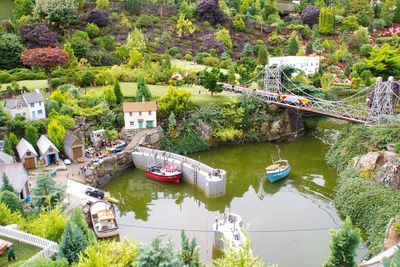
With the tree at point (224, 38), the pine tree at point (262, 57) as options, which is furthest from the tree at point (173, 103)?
the tree at point (224, 38)

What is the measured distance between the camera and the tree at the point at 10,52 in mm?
50156

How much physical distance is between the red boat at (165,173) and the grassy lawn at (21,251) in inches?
580

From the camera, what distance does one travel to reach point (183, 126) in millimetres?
40156

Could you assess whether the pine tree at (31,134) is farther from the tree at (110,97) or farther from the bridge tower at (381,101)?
the bridge tower at (381,101)

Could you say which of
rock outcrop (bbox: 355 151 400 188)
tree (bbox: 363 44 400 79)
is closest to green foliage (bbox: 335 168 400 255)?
rock outcrop (bbox: 355 151 400 188)

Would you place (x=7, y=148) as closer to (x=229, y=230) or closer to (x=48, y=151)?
(x=48, y=151)

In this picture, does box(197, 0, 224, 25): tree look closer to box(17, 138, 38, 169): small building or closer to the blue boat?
the blue boat

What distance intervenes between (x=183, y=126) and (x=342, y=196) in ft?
50.7

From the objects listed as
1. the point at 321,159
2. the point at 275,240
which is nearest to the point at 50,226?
the point at 275,240

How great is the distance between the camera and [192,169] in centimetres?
3338

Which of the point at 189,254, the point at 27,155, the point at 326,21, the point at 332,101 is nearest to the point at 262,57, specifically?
the point at 326,21

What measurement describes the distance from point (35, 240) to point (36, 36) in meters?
38.0

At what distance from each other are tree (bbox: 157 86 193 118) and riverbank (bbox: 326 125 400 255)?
13.1m

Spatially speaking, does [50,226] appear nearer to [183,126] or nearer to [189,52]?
[183,126]
